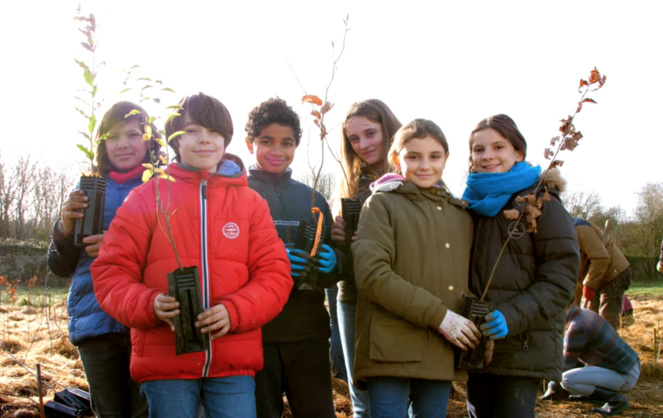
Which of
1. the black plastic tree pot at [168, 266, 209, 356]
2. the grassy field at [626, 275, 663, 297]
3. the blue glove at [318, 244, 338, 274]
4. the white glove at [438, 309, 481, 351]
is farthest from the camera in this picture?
the grassy field at [626, 275, 663, 297]

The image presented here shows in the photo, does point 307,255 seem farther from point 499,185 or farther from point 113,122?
point 113,122

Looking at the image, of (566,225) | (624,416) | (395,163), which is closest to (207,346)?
(395,163)

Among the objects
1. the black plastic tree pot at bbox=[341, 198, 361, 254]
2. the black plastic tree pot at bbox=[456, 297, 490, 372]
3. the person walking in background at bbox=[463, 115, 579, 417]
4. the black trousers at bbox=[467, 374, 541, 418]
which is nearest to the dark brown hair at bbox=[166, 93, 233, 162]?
the black plastic tree pot at bbox=[341, 198, 361, 254]

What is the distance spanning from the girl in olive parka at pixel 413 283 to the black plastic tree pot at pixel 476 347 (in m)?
0.04

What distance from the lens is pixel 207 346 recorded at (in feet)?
6.34

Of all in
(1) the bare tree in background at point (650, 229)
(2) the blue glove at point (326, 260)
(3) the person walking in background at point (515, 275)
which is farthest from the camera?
(1) the bare tree in background at point (650, 229)

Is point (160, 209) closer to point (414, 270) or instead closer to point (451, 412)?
point (414, 270)

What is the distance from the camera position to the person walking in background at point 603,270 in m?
6.97

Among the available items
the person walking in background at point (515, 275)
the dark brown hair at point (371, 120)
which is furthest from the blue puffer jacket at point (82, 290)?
the person walking in background at point (515, 275)

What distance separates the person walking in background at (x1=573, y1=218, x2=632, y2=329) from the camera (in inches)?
274

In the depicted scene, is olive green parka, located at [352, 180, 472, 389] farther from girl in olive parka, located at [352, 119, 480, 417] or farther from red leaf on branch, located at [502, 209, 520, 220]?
red leaf on branch, located at [502, 209, 520, 220]

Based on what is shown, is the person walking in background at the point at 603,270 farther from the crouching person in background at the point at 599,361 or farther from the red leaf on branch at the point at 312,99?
the red leaf on branch at the point at 312,99

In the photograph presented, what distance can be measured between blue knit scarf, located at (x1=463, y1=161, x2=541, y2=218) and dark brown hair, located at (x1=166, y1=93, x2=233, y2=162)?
4.37 ft

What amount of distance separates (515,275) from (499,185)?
46 cm
